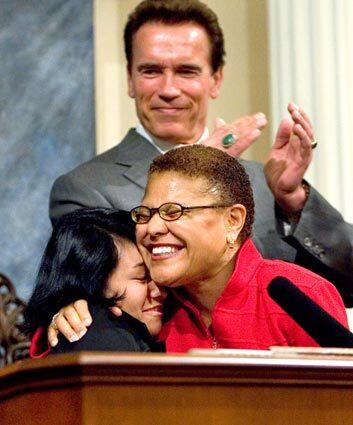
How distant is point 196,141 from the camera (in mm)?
3523

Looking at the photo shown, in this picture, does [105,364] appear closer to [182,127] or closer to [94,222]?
[94,222]

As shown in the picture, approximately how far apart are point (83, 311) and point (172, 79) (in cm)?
127

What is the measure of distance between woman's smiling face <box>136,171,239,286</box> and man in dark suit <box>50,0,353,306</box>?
2.45 ft

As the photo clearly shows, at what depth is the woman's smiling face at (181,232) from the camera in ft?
7.82

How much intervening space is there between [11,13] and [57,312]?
7.63 feet

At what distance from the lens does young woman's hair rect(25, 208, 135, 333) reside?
99.5 inches

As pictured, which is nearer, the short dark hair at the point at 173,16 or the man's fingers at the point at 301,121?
the man's fingers at the point at 301,121

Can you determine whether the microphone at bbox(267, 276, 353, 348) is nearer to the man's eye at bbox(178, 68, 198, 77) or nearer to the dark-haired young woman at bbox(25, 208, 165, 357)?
the dark-haired young woman at bbox(25, 208, 165, 357)

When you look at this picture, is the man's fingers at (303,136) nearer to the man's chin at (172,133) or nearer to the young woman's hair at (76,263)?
the man's chin at (172,133)

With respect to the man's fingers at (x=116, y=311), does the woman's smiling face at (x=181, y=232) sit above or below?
above

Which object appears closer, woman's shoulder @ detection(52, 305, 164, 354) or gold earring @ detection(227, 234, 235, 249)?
woman's shoulder @ detection(52, 305, 164, 354)

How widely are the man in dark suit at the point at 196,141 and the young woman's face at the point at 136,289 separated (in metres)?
0.66

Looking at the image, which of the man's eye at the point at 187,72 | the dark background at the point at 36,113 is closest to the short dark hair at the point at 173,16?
the man's eye at the point at 187,72

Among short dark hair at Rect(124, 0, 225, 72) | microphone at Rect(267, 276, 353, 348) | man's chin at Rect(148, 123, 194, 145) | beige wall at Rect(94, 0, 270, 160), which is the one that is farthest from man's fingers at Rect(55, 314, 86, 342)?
beige wall at Rect(94, 0, 270, 160)
